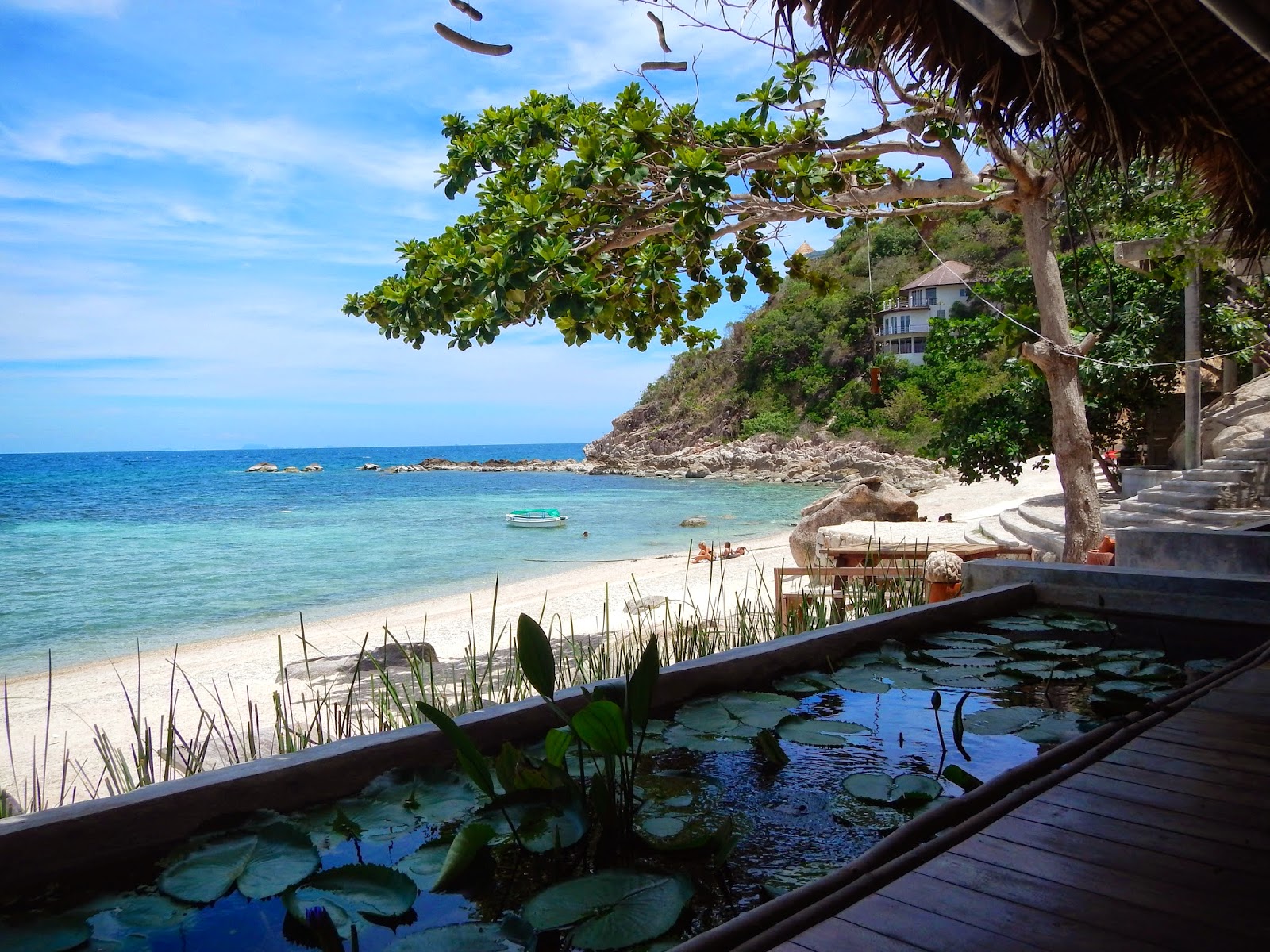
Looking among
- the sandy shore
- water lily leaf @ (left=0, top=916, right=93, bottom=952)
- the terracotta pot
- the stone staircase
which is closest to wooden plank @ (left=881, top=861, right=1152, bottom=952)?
water lily leaf @ (left=0, top=916, right=93, bottom=952)

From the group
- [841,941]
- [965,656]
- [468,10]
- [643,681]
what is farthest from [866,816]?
[468,10]

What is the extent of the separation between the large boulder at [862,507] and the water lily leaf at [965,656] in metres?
6.28

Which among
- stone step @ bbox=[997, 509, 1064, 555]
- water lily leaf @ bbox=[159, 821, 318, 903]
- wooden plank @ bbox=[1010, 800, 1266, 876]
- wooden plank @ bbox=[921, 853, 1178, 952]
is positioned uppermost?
wooden plank @ bbox=[921, 853, 1178, 952]

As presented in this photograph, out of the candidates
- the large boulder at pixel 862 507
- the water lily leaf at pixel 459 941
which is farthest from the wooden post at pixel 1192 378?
the water lily leaf at pixel 459 941

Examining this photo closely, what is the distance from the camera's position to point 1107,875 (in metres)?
1.29

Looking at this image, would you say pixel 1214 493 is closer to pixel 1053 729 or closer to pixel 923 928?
pixel 1053 729

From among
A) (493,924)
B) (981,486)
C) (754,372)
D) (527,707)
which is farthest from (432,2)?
(754,372)

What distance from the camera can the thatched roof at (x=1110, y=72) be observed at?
10.0 feet

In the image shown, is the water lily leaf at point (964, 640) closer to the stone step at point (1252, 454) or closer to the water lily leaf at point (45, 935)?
the water lily leaf at point (45, 935)

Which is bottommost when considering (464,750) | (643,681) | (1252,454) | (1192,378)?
(464,750)

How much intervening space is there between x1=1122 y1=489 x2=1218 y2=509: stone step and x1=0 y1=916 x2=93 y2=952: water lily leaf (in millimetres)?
9272

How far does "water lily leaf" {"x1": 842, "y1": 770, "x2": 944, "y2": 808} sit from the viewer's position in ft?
6.24

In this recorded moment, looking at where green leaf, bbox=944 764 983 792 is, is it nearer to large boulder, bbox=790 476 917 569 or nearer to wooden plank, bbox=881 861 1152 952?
wooden plank, bbox=881 861 1152 952

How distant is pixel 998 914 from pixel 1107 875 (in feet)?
0.78
